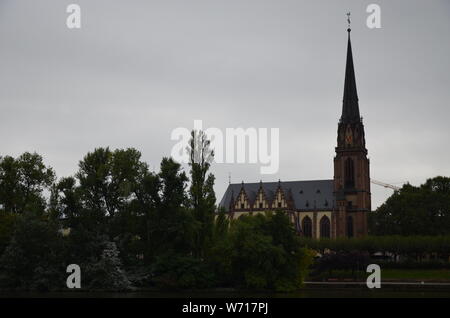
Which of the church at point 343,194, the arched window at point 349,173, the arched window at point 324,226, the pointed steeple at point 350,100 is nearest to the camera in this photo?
the church at point 343,194

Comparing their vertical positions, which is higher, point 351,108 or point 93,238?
point 351,108

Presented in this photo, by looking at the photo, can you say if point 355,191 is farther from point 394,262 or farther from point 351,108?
point 394,262

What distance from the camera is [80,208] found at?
77.2 m

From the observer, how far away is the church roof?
15050cm

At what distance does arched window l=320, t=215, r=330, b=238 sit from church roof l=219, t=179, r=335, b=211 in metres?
2.12

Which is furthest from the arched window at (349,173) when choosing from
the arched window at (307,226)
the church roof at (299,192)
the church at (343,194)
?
the arched window at (307,226)

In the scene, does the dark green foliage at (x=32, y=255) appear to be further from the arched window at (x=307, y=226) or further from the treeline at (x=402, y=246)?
the arched window at (x=307, y=226)

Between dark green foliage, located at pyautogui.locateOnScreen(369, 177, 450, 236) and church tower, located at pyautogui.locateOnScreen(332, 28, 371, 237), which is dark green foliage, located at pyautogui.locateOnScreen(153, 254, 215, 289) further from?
church tower, located at pyautogui.locateOnScreen(332, 28, 371, 237)

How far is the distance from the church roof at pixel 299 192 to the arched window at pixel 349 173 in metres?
5.18

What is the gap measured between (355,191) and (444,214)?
71.9ft

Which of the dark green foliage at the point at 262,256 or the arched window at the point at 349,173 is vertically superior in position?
the arched window at the point at 349,173

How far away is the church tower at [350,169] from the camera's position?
14212 centimetres

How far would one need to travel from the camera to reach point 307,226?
151 m
